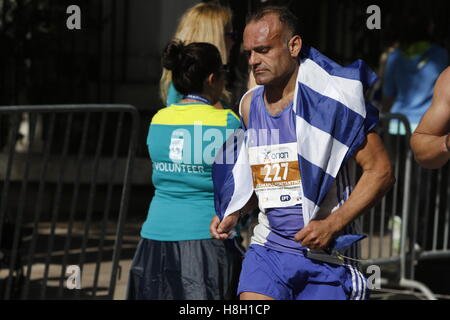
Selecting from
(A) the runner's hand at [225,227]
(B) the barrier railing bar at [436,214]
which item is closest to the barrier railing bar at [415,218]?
(B) the barrier railing bar at [436,214]

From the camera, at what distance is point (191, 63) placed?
5.04 metres

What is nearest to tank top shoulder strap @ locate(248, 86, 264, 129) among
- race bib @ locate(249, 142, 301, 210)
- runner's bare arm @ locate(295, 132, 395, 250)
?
race bib @ locate(249, 142, 301, 210)

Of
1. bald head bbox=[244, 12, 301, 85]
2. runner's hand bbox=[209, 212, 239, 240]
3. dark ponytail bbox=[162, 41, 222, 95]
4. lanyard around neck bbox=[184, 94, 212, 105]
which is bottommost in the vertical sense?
runner's hand bbox=[209, 212, 239, 240]

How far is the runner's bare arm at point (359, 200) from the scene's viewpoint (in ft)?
13.4

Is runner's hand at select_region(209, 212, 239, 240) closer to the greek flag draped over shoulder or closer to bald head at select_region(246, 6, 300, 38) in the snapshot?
the greek flag draped over shoulder

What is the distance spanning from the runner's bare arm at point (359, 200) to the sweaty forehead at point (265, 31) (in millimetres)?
596

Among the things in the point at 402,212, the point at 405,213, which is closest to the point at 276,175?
the point at 405,213

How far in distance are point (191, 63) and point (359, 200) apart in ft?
4.40

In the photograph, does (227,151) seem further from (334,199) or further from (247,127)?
(334,199)

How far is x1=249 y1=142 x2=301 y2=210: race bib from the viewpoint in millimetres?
4191

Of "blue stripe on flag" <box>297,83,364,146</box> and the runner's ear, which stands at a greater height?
the runner's ear

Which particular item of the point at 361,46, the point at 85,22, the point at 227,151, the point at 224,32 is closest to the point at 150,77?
the point at 85,22

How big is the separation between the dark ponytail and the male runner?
2.30 ft
